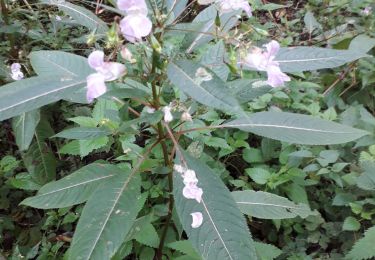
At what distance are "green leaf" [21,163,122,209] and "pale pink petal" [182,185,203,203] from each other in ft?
1.02

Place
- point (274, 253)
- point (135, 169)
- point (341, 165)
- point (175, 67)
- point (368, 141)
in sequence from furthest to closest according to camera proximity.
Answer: point (368, 141), point (341, 165), point (274, 253), point (135, 169), point (175, 67)

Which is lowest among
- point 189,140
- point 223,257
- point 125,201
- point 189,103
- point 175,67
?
point 189,140

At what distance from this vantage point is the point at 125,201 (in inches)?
48.9

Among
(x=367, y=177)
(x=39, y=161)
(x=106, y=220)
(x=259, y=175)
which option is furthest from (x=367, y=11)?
(x=106, y=220)

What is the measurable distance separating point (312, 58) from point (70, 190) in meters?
0.92

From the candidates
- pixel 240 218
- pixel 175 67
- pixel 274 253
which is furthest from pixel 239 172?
pixel 175 67

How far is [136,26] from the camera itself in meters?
1.00

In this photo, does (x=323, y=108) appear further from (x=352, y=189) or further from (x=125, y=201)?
(x=125, y=201)

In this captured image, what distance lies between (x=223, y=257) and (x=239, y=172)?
1.41 metres

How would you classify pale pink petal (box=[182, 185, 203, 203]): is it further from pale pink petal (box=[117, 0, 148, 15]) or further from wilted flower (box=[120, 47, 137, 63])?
pale pink petal (box=[117, 0, 148, 15])

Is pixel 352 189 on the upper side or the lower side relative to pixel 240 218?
lower

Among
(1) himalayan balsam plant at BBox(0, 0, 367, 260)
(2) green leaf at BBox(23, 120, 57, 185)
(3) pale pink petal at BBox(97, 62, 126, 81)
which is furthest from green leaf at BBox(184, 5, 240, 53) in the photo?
(2) green leaf at BBox(23, 120, 57, 185)

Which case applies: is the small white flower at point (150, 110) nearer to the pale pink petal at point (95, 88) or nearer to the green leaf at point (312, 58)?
the pale pink petal at point (95, 88)

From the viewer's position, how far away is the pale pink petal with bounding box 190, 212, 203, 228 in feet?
3.92
